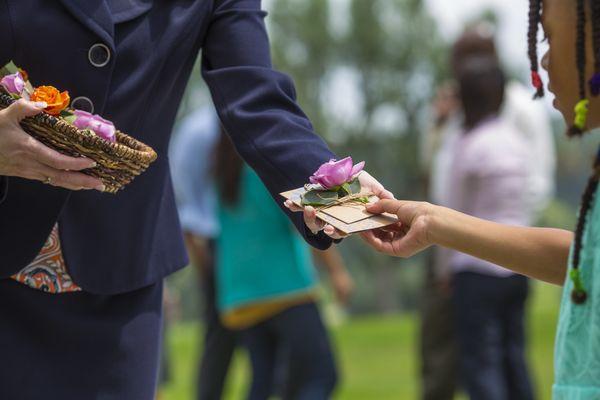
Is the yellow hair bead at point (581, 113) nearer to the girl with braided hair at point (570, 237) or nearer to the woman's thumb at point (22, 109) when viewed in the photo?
the girl with braided hair at point (570, 237)

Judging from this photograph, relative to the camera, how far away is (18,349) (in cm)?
232

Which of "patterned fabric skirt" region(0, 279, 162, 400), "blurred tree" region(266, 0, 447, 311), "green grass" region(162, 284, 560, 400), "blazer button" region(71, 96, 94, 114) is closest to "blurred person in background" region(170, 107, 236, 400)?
"green grass" region(162, 284, 560, 400)

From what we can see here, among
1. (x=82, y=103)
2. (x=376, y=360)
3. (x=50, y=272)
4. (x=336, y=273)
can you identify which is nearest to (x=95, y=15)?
(x=82, y=103)

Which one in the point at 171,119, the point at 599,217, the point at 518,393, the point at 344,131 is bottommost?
the point at 344,131

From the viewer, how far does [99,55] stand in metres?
2.28

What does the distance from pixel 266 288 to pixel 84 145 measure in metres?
3.15

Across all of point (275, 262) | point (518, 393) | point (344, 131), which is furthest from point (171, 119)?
point (344, 131)

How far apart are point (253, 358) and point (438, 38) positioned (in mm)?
28466

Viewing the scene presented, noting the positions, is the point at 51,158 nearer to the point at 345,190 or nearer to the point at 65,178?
the point at 65,178

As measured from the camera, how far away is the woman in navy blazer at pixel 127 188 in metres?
2.27

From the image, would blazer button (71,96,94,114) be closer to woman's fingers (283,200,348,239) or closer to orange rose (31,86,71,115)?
orange rose (31,86,71,115)

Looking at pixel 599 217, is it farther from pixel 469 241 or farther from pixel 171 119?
pixel 171 119

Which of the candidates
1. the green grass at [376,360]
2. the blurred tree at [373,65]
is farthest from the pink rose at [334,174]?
Result: the blurred tree at [373,65]

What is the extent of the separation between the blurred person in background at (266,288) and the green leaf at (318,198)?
9.36 feet
